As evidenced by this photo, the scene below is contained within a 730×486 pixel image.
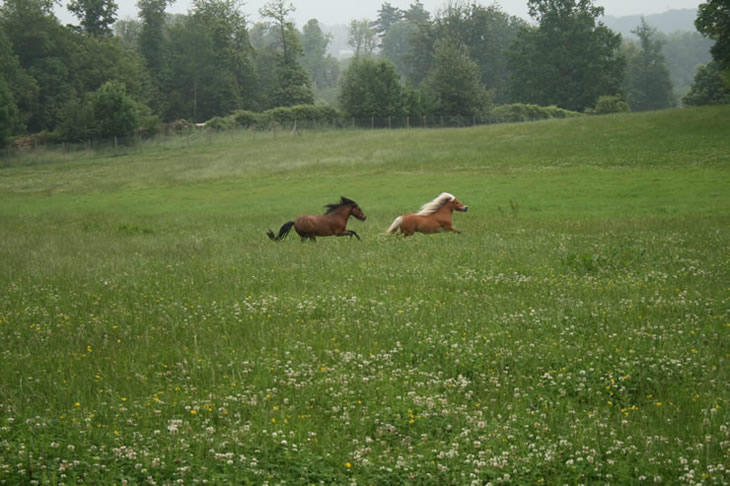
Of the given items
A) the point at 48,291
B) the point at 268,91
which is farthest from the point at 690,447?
the point at 268,91

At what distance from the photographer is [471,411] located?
Answer: 7.53m

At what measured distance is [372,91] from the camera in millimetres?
111125

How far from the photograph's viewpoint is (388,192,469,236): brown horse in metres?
22.9

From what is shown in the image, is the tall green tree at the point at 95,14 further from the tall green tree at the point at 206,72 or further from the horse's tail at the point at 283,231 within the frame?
the horse's tail at the point at 283,231

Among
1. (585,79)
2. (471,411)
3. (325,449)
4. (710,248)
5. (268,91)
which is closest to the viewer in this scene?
(325,449)

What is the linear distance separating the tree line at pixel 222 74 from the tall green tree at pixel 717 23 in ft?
138

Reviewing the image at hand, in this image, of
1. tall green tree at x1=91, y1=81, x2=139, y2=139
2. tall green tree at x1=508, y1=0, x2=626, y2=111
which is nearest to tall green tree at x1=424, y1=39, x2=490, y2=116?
tall green tree at x1=508, y1=0, x2=626, y2=111

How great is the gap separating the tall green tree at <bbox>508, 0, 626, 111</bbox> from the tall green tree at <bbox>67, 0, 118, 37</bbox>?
77691mm

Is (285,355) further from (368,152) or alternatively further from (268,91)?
(268,91)

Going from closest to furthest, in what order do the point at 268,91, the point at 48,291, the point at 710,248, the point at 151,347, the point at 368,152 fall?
the point at 151,347 → the point at 48,291 → the point at 710,248 → the point at 368,152 → the point at 268,91

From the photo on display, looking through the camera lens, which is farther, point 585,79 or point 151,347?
point 585,79

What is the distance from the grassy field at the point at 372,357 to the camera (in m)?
6.36

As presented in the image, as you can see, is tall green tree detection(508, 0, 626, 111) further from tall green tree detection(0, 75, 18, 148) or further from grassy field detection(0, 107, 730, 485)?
grassy field detection(0, 107, 730, 485)

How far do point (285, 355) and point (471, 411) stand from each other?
289cm
